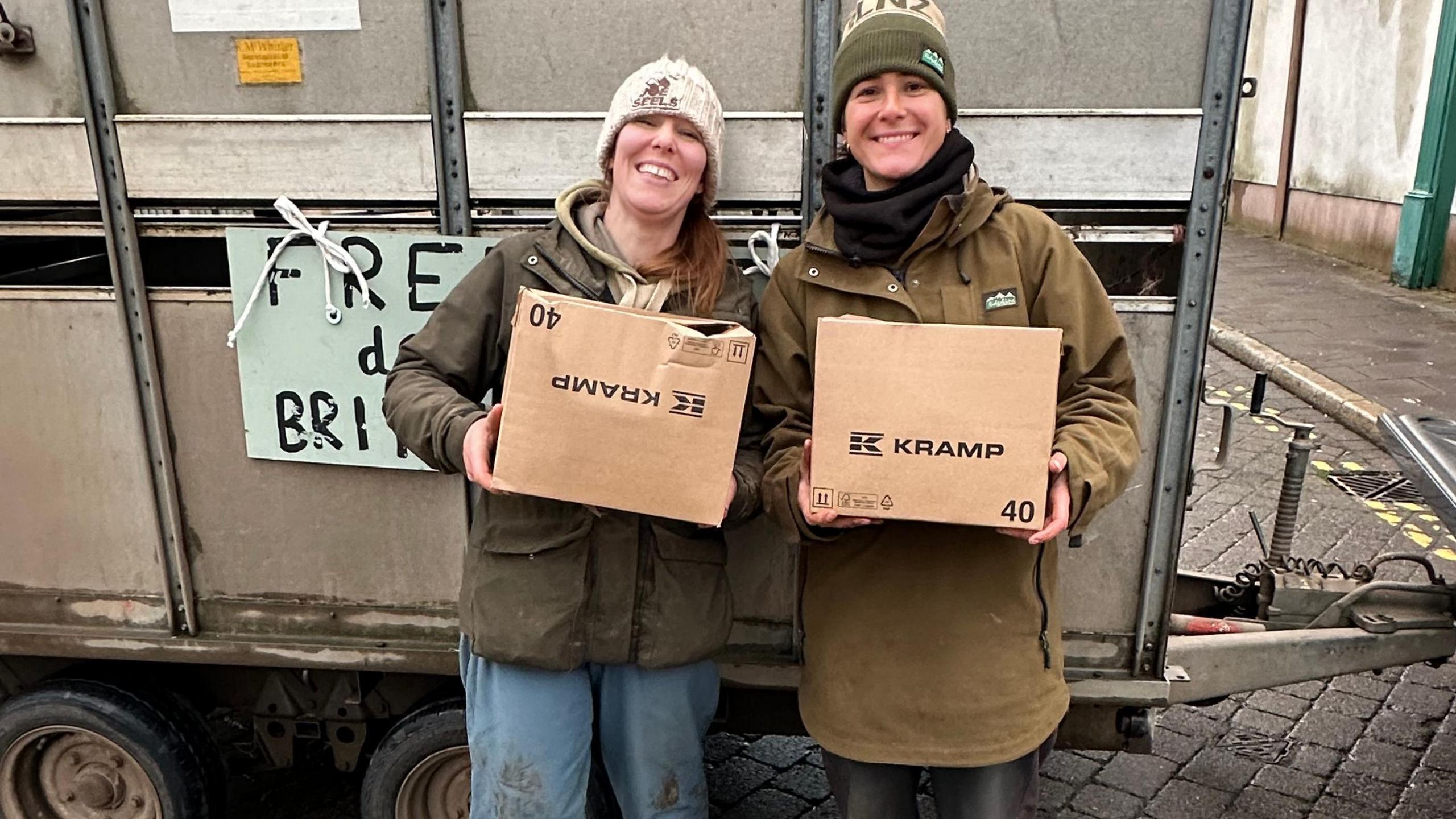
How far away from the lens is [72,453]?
102 inches

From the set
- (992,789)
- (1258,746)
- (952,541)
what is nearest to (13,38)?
(952,541)

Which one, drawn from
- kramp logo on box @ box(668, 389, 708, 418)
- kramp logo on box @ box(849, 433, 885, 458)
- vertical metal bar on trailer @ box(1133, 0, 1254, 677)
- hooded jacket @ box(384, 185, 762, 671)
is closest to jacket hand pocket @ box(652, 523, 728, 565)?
hooded jacket @ box(384, 185, 762, 671)

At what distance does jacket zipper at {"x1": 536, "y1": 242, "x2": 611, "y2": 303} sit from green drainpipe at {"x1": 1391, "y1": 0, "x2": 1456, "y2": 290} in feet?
32.4

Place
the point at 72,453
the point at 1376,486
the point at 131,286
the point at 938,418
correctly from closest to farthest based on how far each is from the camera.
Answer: the point at 938,418 < the point at 131,286 < the point at 72,453 < the point at 1376,486

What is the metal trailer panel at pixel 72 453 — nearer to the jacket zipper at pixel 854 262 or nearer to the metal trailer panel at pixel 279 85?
the metal trailer panel at pixel 279 85

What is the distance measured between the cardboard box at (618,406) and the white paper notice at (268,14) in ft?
2.96

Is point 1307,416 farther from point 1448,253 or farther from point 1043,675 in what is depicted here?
point 1043,675

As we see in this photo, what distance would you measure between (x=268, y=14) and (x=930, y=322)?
5.07 feet

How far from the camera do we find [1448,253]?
9.55 meters

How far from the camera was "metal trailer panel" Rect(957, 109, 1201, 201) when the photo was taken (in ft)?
7.24

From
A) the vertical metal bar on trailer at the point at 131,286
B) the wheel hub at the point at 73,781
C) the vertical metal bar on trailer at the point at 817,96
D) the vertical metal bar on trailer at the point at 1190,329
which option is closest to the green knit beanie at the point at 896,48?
the vertical metal bar on trailer at the point at 817,96

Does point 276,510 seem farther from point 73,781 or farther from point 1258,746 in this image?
point 1258,746

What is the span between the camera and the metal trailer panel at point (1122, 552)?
7.64ft

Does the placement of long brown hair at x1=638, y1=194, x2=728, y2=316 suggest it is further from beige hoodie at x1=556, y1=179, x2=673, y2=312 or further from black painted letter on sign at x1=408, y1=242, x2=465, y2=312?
black painted letter on sign at x1=408, y1=242, x2=465, y2=312
